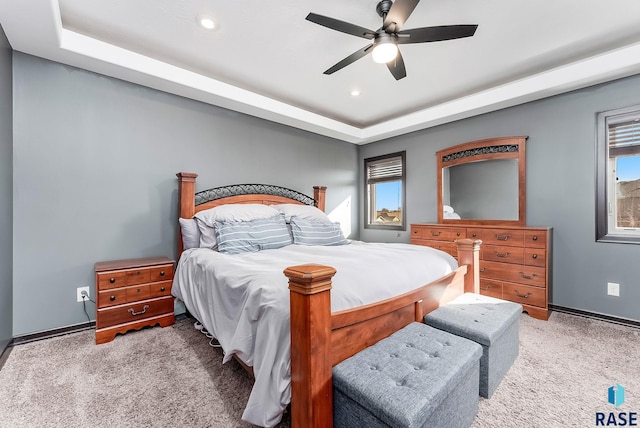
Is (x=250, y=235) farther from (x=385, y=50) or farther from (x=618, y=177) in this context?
(x=618, y=177)

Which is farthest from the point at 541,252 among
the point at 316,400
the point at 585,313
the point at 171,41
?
the point at 171,41

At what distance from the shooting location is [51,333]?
2.43m

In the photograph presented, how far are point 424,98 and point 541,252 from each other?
2.34 metres

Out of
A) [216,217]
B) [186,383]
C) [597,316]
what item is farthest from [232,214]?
[597,316]

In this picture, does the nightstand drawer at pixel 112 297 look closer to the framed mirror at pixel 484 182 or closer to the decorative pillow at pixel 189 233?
the decorative pillow at pixel 189 233

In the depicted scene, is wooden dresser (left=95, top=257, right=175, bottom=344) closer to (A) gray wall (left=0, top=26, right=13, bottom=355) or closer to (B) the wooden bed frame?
(A) gray wall (left=0, top=26, right=13, bottom=355)

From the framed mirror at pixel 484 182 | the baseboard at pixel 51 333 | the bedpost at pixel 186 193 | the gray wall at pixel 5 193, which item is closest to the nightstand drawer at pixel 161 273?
the bedpost at pixel 186 193

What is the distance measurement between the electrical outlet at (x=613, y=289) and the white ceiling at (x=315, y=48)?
6.76 ft

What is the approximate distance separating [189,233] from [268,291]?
1822 mm

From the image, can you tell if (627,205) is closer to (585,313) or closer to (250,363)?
(585,313)

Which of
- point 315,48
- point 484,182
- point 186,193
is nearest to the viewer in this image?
point 315,48

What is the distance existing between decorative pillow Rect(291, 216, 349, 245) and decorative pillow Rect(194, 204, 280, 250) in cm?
36

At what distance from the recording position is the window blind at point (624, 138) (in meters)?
2.75

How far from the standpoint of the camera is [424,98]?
379 centimetres
